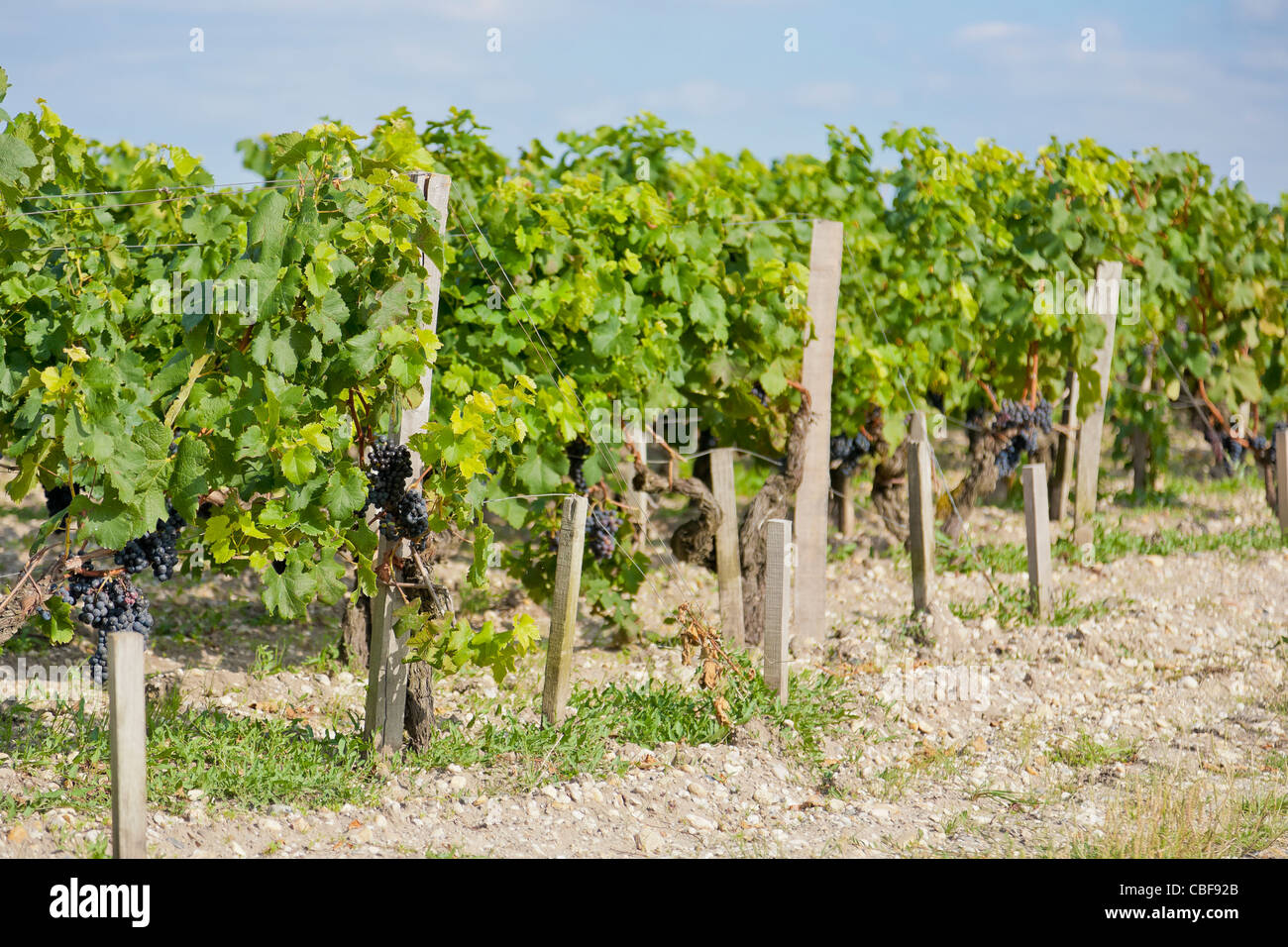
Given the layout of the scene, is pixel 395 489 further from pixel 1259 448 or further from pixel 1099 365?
pixel 1259 448

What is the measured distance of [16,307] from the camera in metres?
4.10

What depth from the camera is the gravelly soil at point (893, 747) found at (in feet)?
11.4

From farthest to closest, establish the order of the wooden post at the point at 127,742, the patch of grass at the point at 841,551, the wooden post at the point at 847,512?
the wooden post at the point at 847,512, the patch of grass at the point at 841,551, the wooden post at the point at 127,742

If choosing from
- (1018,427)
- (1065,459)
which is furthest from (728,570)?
(1065,459)

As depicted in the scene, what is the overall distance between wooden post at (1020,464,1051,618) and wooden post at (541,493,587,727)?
261 cm

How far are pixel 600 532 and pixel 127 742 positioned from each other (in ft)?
9.20

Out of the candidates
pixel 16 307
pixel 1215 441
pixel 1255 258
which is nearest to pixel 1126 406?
pixel 1215 441

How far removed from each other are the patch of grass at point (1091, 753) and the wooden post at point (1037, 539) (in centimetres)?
143

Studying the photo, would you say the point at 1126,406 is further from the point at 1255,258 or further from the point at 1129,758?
the point at 1129,758

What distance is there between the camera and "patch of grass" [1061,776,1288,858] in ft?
11.3

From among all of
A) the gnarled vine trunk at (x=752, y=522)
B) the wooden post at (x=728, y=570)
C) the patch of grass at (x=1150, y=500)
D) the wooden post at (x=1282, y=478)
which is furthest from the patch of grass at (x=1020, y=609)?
the patch of grass at (x=1150, y=500)

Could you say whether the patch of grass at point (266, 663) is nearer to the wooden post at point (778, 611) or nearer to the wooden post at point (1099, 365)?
the wooden post at point (778, 611)

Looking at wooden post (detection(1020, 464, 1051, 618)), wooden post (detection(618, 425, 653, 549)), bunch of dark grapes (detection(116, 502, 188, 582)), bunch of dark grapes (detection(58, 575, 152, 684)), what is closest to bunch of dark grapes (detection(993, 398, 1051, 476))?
wooden post (detection(1020, 464, 1051, 618))

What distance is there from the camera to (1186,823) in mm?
3564
